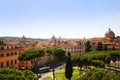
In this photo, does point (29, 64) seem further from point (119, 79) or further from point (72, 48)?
point (119, 79)

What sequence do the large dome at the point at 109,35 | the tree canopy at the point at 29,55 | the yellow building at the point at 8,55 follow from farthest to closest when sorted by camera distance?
1. the large dome at the point at 109,35
2. the tree canopy at the point at 29,55
3. the yellow building at the point at 8,55

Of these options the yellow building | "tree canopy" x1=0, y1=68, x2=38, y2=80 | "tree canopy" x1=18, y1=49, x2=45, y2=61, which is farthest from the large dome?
"tree canopy" x1=0, y1=68, x2=38, y2=80

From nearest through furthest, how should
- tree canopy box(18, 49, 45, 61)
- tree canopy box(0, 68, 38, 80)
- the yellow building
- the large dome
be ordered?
tree canopy box(0, 68, 38, 80)
the yellow building
tree canopy box(18, 49, 45, 61)
the large dome

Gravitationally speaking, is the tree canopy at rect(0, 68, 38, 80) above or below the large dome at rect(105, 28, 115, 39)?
below

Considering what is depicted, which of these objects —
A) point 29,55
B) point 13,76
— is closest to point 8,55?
point 29,55

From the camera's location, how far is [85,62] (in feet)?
230

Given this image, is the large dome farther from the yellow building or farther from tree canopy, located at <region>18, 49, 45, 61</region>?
the yellow building

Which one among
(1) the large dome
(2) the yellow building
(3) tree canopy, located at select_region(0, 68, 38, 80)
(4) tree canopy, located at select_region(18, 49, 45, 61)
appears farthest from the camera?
(1) the large dome

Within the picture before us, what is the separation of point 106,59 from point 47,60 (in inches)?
1940

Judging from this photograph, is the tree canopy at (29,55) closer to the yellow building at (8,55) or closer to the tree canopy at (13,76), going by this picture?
the yellow building at (8,55)

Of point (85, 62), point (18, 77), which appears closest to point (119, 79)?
point (18, 77)

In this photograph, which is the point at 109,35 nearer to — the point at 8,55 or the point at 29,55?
the point at 29,55

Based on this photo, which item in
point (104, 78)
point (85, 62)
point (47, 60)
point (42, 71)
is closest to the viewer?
point (104, 78)

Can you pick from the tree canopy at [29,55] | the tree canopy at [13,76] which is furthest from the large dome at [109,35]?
the tree canopy at [13,76]
